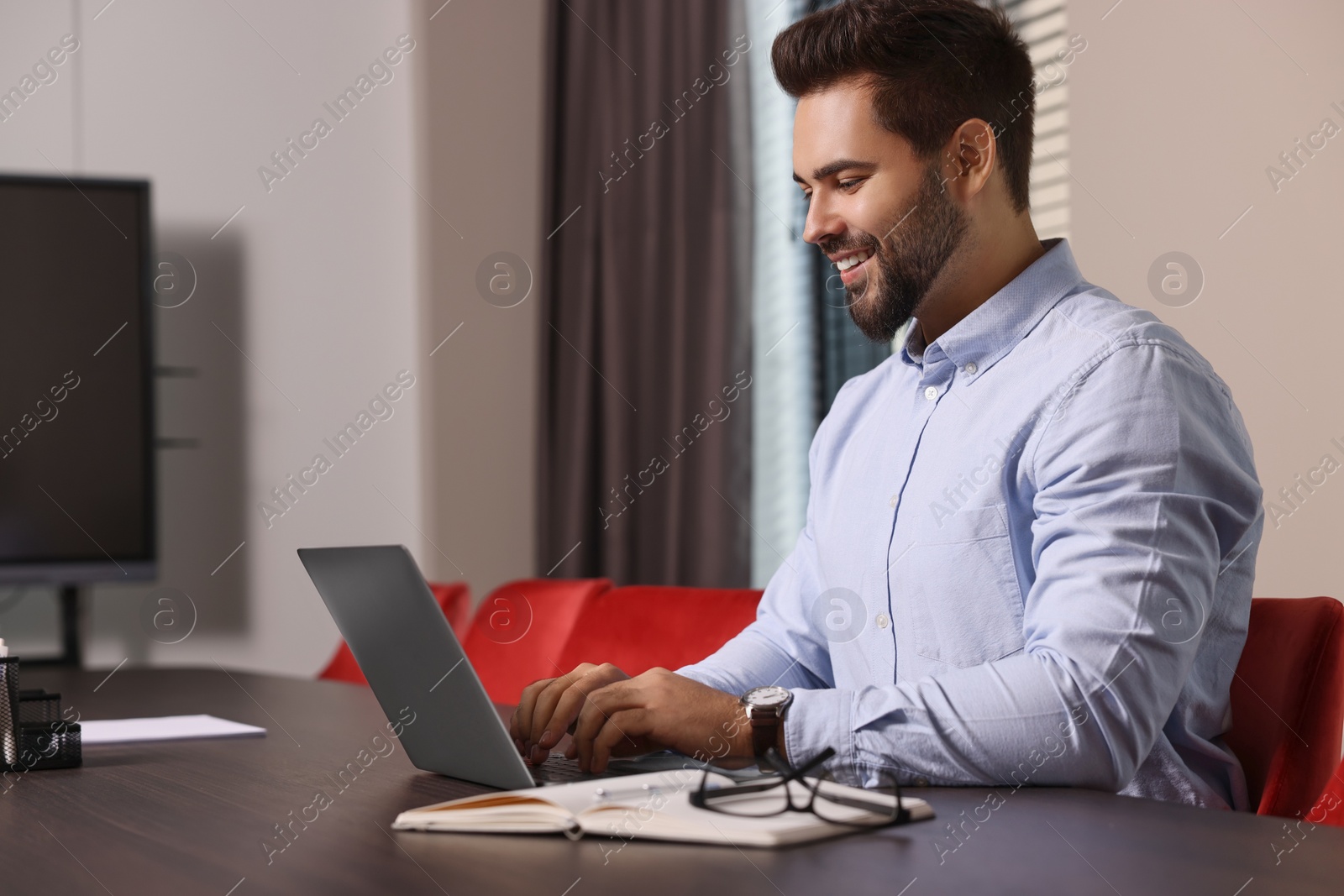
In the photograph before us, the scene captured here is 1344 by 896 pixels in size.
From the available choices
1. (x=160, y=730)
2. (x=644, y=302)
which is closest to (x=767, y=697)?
(x=160, y=730)

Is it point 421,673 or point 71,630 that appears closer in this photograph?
point 421,673

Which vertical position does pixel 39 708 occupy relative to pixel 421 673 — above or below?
below

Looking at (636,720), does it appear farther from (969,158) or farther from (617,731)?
(969,158)

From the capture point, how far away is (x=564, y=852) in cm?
87

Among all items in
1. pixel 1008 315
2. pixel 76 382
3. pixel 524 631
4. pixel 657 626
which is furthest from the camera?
pixel 76 382

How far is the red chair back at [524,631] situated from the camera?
7.30ft

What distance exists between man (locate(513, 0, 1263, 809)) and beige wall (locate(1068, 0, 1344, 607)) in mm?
728

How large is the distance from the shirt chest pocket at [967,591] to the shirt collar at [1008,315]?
0.21 m

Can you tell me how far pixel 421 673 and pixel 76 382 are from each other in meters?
2.81

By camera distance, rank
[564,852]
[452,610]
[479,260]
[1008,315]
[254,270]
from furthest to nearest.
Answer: [479,260], [254,270], [452,610], [1008,315], [564,852]

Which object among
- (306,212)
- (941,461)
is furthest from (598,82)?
(941,461)

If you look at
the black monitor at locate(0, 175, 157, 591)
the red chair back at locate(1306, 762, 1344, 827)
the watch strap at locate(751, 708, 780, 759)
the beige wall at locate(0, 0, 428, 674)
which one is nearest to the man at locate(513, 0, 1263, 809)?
the watch strap at locate(751, 708, 780, 759)

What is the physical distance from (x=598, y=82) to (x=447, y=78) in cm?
55

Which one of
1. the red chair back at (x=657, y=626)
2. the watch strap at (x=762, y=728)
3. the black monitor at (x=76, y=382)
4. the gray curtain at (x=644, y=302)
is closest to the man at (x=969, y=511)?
the watch strap at (x=762, y=728)
